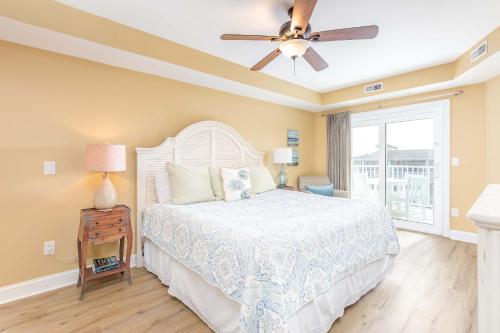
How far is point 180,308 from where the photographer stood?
207cm

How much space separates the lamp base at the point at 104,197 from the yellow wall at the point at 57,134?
278 millimetres

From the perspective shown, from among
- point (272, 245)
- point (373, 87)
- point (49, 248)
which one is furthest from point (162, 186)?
point (373, 87)

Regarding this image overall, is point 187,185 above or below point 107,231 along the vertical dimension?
above

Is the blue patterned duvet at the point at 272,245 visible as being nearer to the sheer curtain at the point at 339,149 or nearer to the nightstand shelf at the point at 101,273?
the nightstand shelf at the point at 101,273

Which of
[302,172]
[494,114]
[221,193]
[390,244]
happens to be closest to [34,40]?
[221,193]

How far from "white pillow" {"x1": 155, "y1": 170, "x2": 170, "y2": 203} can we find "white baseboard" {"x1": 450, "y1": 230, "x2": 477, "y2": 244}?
13.5 ft

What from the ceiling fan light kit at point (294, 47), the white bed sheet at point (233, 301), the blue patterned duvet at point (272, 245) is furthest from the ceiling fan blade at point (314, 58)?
the white bed sheet at point (233, 301)

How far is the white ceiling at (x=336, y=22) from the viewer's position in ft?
6.85

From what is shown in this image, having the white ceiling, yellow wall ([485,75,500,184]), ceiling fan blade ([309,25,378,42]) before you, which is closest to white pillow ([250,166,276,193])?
the white ceiling

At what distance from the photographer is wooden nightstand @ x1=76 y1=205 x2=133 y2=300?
2.22 m

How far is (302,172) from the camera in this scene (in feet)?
16.9

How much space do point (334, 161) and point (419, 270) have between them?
101 inches

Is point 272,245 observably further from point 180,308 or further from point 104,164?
point 104,164

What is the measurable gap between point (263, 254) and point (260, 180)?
214 cm
